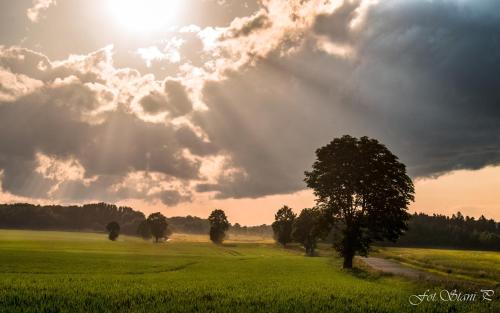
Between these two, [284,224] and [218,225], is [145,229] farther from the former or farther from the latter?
[284,224]

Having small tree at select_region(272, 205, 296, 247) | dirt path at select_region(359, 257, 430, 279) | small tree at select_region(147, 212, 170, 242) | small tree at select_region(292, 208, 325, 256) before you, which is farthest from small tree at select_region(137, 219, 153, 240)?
dirt path at select_region(359, 257, 430, 279)

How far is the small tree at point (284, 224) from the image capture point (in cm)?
15000

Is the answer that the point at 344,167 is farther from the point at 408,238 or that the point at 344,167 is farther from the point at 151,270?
the point at 408,238

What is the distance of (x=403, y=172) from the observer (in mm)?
57375

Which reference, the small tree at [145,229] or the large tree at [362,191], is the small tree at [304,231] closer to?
the large tree at [362,191]

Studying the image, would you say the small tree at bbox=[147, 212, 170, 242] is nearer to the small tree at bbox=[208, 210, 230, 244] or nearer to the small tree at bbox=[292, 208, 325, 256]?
the small tree at bbox=[208, 210, 230, 244]

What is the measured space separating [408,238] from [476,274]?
501 ft

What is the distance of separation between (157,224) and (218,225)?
83.8ft

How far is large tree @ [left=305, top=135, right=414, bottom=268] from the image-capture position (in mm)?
56281

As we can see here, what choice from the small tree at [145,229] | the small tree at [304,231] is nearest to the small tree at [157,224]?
the small tree at [145,229]

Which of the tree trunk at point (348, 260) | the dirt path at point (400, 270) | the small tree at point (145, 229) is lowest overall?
the dirt path at point (400, 270)

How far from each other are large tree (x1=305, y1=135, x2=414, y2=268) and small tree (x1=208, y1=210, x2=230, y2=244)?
412ft

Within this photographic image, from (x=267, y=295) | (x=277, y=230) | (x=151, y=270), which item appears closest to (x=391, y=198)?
(x=151, y=270)

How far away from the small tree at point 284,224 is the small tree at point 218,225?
34935 mm
